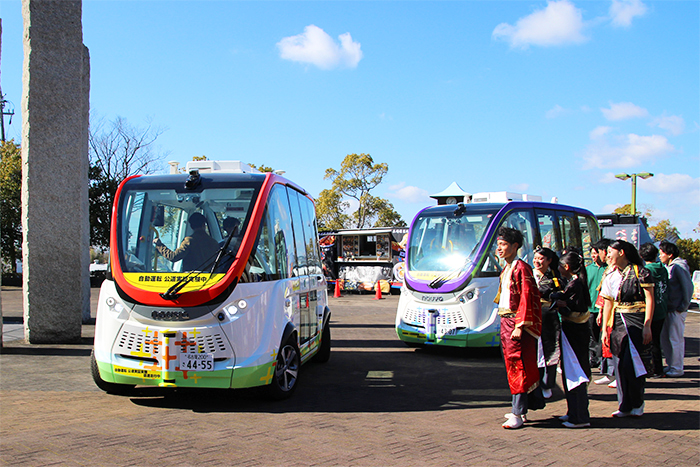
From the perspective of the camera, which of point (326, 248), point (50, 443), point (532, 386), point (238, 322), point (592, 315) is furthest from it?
point (326, 248)

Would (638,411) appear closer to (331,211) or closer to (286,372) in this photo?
(286,372)

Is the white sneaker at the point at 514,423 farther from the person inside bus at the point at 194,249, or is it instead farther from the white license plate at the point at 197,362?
the person inside bus at the point at 194,249

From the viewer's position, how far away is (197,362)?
5.85 m

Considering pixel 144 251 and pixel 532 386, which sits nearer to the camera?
pixel 532 386

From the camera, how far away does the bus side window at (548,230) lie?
10547mm

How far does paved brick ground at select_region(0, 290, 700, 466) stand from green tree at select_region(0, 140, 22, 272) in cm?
2610

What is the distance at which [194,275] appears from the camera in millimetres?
6016

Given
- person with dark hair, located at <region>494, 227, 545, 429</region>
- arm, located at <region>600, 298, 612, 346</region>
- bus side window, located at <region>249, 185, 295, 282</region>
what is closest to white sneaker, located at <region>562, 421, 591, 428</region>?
person with dark hair, located at <region>494, 227, 545, 429</region>

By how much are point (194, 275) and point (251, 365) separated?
1.11 m

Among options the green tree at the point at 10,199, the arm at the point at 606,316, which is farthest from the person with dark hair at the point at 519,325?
the green tree at the point at 10,199

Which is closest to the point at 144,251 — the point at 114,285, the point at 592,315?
the point at 114,285

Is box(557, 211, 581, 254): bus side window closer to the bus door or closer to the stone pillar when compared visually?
the bus door

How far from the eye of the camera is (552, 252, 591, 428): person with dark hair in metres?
5.55

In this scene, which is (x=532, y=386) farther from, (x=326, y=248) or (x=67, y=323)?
(x=326, y=248)
